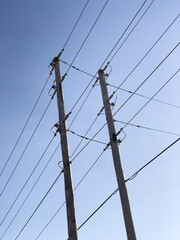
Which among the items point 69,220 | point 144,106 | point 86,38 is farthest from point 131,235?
point 86,38

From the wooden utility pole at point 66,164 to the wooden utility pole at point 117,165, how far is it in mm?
1470

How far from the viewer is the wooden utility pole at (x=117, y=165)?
6848 millimetres

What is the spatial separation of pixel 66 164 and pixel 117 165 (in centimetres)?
171

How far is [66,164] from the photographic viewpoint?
8.77 meters

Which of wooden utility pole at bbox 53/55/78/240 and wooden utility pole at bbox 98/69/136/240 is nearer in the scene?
wooden utility pole at bbox 98/69/136/240

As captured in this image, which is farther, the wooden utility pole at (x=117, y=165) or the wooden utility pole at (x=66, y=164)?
the wooden utility pole at (x=66, y=164)

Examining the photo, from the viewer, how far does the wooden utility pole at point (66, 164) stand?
300 inches

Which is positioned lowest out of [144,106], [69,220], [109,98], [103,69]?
[69,220]

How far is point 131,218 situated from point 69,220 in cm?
178

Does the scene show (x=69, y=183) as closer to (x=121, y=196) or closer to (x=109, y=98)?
(x=121, y=196)

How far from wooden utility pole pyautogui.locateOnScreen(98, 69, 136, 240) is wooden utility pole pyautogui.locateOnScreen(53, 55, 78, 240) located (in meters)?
1.47

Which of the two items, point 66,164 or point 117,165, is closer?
point 117,165

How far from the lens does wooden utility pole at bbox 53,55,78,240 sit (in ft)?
25.0

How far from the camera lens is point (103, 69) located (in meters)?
10.6
